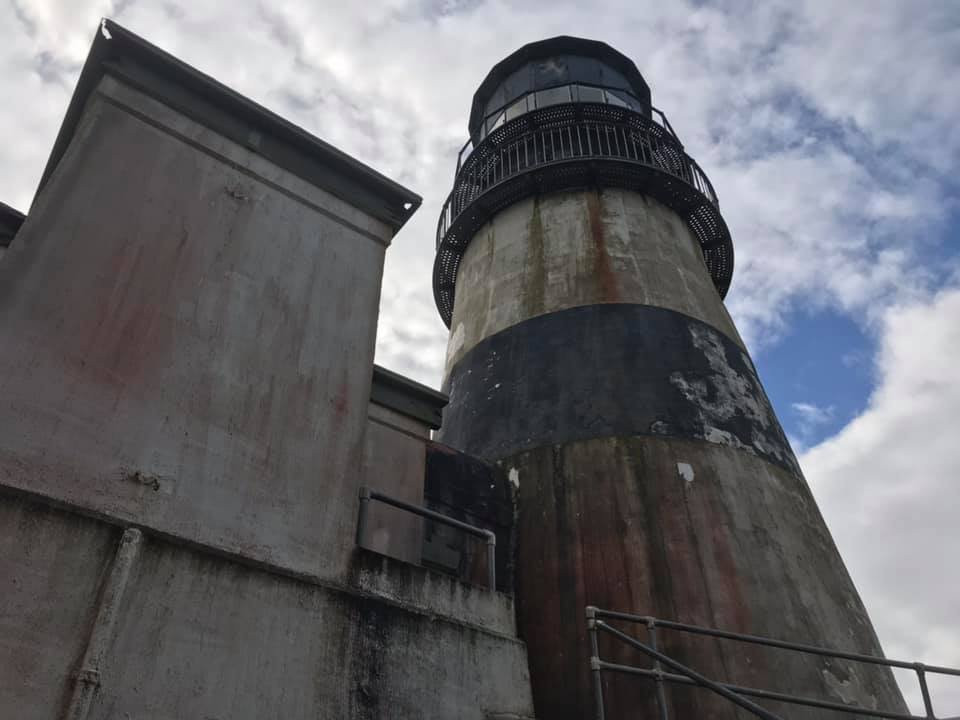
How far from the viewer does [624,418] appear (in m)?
9.79

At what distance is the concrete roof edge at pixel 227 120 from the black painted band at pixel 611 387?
3515mm

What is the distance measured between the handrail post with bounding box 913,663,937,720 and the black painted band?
3415 mm

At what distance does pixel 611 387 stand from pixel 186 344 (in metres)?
6.14

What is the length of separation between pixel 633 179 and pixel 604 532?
298 inches

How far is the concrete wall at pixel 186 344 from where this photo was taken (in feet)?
16.9

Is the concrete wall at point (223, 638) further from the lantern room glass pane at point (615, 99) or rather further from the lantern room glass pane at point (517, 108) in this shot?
the lantern room glass pane at point (615, 99)

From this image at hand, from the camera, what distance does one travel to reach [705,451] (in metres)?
9.42

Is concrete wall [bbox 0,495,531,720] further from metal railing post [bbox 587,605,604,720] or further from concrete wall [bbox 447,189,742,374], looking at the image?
concrete wall [bbox 447,189,742,374]

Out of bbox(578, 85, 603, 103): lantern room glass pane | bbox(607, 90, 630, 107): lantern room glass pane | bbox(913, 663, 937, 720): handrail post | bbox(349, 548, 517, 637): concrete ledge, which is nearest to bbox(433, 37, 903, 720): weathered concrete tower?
bbox(913, 663, 937, 720): handrail post

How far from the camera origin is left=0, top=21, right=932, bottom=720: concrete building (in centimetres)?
480

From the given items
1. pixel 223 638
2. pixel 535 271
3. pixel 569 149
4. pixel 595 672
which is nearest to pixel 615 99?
pixel 569 149

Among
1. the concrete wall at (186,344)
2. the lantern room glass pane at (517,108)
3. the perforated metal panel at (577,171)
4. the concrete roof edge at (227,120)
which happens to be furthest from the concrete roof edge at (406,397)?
the lantern room glass pane at (517,108)

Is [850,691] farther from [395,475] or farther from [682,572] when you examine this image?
[395,475]

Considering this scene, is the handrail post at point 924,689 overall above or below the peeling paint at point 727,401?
below
